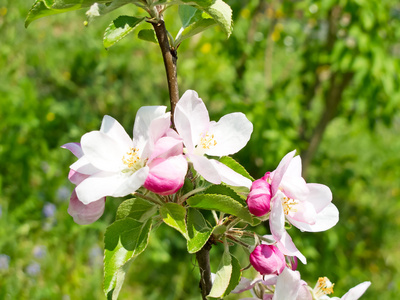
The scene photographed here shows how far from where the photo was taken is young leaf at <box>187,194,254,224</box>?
2.19 ft

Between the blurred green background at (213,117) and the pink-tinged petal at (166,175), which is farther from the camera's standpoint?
the blurred green background at (213,117)

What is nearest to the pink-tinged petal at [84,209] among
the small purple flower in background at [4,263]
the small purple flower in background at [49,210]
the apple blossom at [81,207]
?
the apple blossom at [81,207]

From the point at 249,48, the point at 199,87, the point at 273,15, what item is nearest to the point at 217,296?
the point at 249,48

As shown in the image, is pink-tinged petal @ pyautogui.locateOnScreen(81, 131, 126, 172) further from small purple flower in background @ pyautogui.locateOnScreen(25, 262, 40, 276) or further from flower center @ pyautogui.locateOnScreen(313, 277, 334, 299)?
small purple flower in background @ pyautogui.locateOnScreen(25, 262, 40, 276)

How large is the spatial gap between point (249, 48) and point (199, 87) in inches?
46.5

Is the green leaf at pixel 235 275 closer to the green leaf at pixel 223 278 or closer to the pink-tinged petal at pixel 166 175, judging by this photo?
the green leaf at pixel 223 278

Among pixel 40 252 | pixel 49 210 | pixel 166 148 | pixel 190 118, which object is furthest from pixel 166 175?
pixel 49 210

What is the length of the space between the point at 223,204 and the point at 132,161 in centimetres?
17

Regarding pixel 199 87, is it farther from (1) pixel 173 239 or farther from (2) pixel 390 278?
(2) pixel 390 278

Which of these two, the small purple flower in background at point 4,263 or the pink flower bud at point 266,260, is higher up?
the pink flower bud at point 266,260

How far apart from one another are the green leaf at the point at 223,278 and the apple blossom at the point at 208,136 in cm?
12

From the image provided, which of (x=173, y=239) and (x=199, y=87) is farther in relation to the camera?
(x=199, y=87)

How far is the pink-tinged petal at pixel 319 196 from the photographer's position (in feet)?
2.40

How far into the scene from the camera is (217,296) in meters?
0.69
